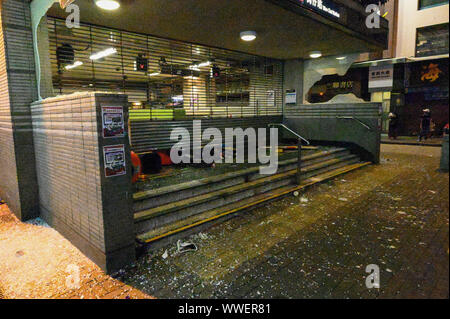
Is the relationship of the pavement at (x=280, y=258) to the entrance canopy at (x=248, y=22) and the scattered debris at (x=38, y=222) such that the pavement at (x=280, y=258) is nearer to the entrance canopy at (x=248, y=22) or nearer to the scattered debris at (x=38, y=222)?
the scattered debris at (x=38, y=222)

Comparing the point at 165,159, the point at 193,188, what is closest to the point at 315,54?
the point at 165,159

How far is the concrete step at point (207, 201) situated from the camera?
4.05 metres

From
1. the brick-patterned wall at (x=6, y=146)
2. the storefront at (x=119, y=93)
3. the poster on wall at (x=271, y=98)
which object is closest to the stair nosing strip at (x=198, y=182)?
the storefront at (x=119, y=93)

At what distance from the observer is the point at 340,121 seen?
9.91 meters

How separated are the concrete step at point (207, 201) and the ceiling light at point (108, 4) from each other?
3663 millimetres

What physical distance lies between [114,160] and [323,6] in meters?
5.84

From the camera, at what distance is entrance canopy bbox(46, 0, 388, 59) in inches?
212

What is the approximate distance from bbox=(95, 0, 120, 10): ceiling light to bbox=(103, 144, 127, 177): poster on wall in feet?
10.3

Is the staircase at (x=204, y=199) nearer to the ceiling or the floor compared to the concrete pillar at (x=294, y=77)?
nearer to the floor

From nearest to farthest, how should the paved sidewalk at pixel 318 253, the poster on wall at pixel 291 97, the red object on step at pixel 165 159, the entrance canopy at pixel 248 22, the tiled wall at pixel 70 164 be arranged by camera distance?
the paved sidewalk at pixel 318 253 < the tiled wall at pixel 70 164 < the entrance canopy at pixel 248 22 < the red object on step at pixel 165 159 < the poster on wall at pixel 291 97

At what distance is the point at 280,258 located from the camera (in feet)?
11.3

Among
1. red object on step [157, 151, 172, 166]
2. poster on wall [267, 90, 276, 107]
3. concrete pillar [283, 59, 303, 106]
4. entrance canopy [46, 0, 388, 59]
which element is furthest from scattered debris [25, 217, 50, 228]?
concrete pillar [283, 59, 303, 106]
